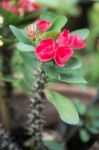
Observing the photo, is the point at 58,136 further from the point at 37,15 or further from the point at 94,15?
the point at 94,15

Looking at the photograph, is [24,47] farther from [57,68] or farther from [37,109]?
[37,109]

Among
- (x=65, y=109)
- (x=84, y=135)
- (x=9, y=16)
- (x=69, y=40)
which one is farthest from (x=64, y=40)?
(x=84, y=135)

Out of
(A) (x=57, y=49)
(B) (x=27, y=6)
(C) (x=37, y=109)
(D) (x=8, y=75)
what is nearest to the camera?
(A) (x=57, y=49)

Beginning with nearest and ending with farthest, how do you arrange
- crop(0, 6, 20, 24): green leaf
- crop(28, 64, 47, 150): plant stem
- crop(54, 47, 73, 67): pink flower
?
crop(54, 47, 73, 67): pink flower → crop(28, 64, 47, 150): plant stem → crop(0, 6, 20, 24): green leaf

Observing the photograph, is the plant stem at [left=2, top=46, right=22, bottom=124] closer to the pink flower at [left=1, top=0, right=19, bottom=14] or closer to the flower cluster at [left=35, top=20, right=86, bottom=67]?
the pink flower at [left=1, top=0, right=19, bottom=14]

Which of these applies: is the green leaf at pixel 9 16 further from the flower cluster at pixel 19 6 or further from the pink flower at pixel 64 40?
the pink flower at pixel 64 40

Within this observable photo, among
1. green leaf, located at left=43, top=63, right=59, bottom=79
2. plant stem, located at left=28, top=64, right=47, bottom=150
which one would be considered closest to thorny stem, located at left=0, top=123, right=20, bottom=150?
plant stem, located at left=28, top=64, right=47, bottom=150

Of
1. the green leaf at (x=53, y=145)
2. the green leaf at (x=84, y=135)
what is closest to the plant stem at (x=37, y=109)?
the green leaf at (x=53, y=145)
